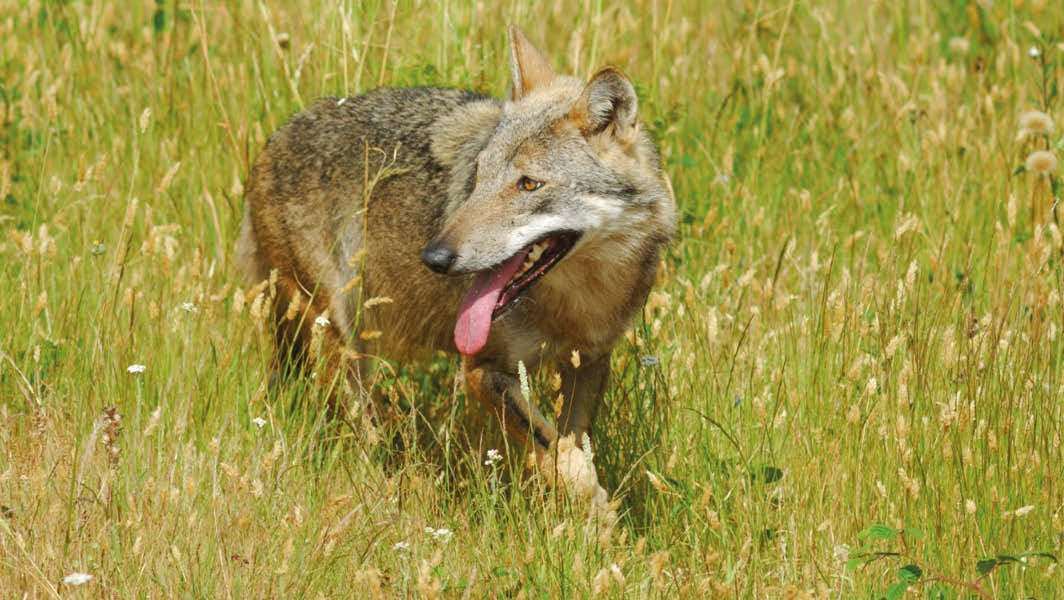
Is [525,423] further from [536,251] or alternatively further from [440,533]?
[440,533]

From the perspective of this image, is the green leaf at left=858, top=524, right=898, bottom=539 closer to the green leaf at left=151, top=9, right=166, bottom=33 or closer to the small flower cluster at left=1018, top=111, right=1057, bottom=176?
the small flower cluster at left=1018, top=111, right=1057, bottom=176

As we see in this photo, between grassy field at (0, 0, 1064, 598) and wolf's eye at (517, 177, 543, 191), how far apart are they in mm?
721

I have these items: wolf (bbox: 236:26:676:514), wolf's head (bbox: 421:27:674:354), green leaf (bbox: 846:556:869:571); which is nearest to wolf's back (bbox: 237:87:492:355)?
wolf (bbox: 236:26:676:514)

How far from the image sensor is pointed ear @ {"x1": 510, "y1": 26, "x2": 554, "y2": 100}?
465 centimetres

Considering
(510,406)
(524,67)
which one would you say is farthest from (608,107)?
(510,406)

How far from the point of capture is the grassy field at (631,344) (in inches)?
136

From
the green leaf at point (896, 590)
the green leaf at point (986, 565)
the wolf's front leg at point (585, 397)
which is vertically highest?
the green leaf at point (986, 565)

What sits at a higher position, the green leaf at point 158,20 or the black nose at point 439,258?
the green leaf at point 158,20

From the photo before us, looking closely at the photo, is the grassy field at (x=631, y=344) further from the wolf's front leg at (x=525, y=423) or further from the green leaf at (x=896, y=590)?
the wolf's front leg at (x=525, y=423)

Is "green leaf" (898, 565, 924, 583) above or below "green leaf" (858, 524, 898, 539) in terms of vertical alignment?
below

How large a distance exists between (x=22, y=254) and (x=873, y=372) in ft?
10.0

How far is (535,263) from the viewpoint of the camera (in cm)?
422

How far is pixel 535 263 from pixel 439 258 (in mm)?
398

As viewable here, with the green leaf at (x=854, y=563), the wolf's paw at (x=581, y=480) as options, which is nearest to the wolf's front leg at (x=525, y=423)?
the wolf's paw at (x=581, y=480)
